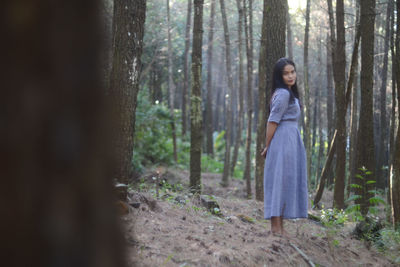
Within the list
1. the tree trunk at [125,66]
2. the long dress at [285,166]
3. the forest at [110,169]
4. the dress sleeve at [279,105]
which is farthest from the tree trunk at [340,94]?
the tree trunk at [125,66]

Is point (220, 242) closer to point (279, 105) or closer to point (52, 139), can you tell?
point (279, 105)

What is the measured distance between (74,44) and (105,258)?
0.48m

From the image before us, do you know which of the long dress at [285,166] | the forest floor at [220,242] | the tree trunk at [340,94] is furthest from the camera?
the tree trunk at [340,94]

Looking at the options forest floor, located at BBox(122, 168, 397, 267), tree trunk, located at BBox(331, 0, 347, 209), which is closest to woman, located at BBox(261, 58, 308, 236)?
forest floor, located at BBox(122, 168, 397, 267)

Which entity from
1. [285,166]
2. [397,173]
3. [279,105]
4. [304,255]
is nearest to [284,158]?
[285,166]

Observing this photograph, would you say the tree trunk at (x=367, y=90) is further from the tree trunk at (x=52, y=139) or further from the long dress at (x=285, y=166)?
the tree trunk at (x=52, y=139)

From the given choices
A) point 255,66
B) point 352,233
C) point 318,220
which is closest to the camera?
point 352,233

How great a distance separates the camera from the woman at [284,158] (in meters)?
4.96

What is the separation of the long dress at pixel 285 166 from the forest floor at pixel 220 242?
0.33 meters

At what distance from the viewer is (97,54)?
38.5 inches

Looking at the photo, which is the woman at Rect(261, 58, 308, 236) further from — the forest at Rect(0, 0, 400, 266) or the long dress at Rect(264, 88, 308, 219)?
the forest at Rect(0, 0, 400, 266)

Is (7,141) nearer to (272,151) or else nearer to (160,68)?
(272,151)

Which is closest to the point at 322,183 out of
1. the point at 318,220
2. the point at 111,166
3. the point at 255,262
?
the point at 318,220

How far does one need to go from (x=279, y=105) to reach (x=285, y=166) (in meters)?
0.70
